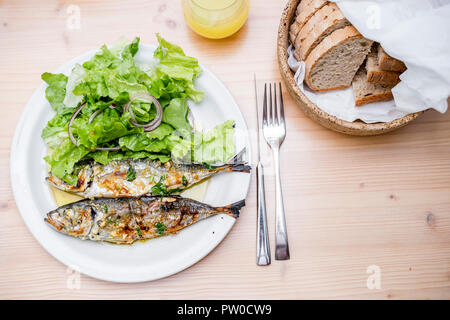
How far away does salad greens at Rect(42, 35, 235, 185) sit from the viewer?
1.41 metres

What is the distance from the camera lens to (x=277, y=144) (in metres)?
1.47

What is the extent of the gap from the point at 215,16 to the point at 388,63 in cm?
71

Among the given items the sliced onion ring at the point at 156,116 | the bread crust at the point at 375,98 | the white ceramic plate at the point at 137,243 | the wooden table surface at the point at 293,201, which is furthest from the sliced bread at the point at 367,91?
the sliced onion ring at the point at 156,116

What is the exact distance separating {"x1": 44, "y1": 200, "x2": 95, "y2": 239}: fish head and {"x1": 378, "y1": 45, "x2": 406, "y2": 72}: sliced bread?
49.4 inches

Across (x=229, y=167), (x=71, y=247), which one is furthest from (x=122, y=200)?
(x=229, y=167)

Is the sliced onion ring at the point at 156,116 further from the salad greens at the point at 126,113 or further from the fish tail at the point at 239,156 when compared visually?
the fish tail at the point at 239,156

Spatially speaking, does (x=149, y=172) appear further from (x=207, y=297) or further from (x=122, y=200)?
(x=207, y=297)

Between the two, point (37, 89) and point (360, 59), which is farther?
point (37, 89)

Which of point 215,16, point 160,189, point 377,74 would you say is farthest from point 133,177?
point 377,74

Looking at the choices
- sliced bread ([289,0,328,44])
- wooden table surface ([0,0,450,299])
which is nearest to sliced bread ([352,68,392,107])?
wooden table surface ([0,0,450,299])

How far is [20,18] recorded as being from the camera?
164 centimetres

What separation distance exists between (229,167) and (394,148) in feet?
2.41

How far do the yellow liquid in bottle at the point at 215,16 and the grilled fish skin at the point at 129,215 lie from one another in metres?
0.74

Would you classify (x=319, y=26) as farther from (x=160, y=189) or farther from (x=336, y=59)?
(x=160, y=189)
